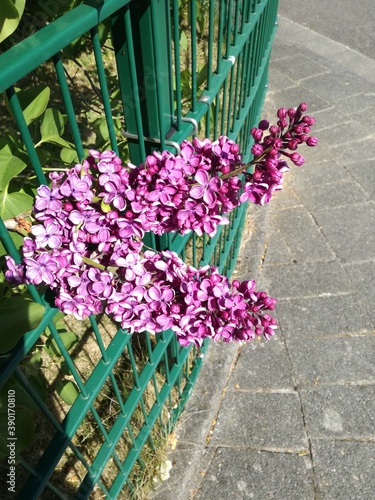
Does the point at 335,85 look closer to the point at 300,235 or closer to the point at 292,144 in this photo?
the point at 300,235

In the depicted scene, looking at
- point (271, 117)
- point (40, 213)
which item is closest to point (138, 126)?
point (40, 213)

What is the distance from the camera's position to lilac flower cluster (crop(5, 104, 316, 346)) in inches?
34.0

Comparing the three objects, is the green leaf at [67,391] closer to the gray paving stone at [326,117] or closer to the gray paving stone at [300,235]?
the gray paving stone at [300,235]

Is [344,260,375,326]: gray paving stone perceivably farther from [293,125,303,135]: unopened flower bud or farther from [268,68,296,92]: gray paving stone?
[268,68,296,92]: gray paving stone

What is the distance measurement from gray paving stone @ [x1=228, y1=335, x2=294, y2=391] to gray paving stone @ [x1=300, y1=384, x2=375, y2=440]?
130 millimetres

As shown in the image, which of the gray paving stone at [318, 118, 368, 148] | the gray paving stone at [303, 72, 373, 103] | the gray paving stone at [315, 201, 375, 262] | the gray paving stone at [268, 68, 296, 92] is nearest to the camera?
the gray paving stone at [315, 201, 375, 262]

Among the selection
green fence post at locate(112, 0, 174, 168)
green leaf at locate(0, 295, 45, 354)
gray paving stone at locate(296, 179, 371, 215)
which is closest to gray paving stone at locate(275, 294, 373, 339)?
gray paving stone at locate(296, 179, 371, 215)

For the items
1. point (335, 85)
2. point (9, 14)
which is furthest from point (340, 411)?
point (335, 85)

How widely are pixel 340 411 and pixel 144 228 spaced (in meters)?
1.72

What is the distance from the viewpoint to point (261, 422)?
2.22 m

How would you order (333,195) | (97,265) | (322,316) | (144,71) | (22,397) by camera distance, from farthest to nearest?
(333,195) → (322,316) → (144,71) → (22,397) → (97,265)

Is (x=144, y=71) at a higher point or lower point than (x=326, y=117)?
higher

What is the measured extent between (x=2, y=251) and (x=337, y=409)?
1.83m

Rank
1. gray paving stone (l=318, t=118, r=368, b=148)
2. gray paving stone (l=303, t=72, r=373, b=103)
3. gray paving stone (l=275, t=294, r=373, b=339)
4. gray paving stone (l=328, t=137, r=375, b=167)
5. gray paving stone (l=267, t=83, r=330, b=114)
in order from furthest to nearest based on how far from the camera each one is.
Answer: gray paving stone (l=303, t=72, r=373, b=103)
gray paving stone (l=267, t=83, r=330, b=114)
gray paving stone (l=318, t=118, r=368, b=148)
gray paving stone (l=328, t=137, r=375, b=167)
gray paving stone (l=275, t=294, r=373, b=339)
